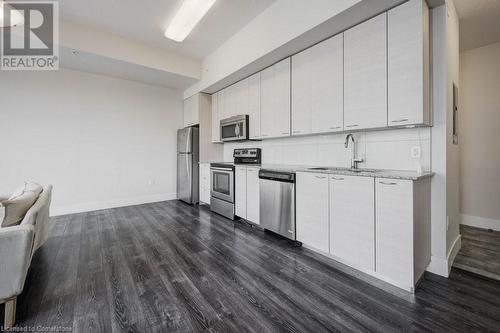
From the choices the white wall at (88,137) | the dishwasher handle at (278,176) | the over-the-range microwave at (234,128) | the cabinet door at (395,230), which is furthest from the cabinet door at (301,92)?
the white wall at (88,137)

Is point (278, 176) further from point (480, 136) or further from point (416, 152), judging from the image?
point (480, 136)

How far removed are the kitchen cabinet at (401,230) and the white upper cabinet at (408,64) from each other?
64cm

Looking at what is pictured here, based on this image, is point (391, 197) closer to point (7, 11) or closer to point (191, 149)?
point (191, 149)

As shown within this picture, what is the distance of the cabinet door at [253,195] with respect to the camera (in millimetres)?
3320

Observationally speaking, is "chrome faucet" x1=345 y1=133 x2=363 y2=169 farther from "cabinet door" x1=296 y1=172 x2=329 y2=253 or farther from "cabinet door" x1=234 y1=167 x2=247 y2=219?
"cabinet door" x1=234 y1=167 x2=247 y2=219

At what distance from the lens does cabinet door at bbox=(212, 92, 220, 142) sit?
4809 mm

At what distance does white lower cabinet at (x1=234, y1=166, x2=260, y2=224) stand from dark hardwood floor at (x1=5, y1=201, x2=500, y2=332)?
612 millimetres

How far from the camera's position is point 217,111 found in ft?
15.8

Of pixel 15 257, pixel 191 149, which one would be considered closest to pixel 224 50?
pixel 191 149

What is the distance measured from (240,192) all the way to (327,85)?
2069mm

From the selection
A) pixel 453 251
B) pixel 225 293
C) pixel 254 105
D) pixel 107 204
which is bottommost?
pixel 225 293

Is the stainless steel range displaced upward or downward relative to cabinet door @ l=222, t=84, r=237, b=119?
downward

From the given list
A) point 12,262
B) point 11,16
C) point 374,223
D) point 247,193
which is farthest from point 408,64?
point 11,16

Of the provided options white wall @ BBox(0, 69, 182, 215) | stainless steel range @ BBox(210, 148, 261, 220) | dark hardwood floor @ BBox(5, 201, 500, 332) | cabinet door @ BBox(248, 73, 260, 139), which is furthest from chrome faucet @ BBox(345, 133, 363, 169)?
white wall @ BBox(0, 69, 182, 215)
